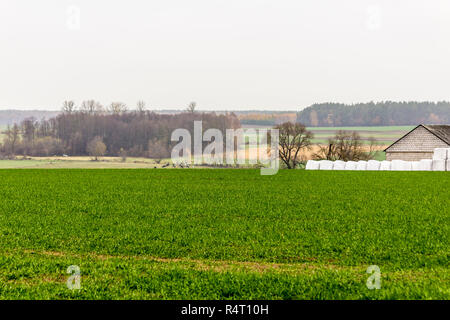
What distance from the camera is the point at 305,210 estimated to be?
635 inches

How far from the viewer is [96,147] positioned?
254 ft

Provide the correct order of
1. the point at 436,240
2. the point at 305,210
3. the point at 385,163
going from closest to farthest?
the point at 436,240
the point at 305,210
the point at 385,163

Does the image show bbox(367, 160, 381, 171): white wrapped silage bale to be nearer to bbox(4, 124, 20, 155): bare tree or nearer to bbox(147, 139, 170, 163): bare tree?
bbox(147, 139, 170, 163): bare tree

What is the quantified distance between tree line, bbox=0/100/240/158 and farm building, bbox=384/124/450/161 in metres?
27.4

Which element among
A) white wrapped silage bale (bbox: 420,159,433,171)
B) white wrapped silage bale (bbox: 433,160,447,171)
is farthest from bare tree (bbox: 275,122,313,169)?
white wrapped silage bale (bbox: 433,160,447,171)

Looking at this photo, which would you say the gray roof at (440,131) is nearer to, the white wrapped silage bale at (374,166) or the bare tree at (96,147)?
the white wrapped silage bale at (374,166)

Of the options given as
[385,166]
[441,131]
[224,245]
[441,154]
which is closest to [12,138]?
[385,166]

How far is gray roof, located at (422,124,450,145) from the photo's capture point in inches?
2280

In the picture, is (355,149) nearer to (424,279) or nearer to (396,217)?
(396,217)

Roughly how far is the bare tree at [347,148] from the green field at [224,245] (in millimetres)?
52902

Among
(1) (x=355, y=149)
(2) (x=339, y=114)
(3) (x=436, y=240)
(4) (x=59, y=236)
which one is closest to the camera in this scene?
(3) (x=436, y=240)

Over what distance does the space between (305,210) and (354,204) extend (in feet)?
8.12

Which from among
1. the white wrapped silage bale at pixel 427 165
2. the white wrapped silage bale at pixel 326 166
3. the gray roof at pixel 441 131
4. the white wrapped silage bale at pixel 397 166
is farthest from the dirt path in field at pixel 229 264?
the gray roof at pixel 441 131

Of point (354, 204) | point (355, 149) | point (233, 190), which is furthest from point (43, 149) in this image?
point (354, 204)
